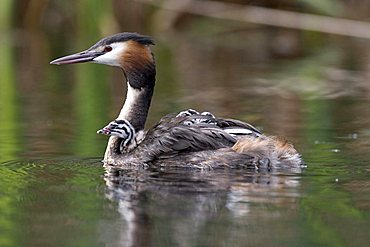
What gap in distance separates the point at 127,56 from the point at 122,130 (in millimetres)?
624

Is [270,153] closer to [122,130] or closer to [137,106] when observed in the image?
[122,130]

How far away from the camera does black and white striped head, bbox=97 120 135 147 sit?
764 centimetres

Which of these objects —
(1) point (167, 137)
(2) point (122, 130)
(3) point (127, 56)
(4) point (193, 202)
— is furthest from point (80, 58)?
(4) point (193, 202)

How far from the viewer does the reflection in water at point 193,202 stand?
17.6 ft

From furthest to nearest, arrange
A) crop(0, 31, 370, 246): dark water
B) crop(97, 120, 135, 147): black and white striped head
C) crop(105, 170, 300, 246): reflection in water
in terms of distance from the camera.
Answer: crop(97, 120, 135, 147): black and white striped head → crop(0, 31, 370, 246): dark water → crop(105, 170, 300, 246): reflection in water

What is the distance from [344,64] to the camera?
14508 mm

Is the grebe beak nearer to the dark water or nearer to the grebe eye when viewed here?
the grebe eye

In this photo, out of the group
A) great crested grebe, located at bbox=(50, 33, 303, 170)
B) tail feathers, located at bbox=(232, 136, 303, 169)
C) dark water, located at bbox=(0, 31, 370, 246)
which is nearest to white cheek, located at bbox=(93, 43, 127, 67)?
great crested grebe, located at bbox=(50, 33, 303, 170)

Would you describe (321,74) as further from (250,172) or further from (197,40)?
(250,172)

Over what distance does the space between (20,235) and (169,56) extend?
1071 centimetres

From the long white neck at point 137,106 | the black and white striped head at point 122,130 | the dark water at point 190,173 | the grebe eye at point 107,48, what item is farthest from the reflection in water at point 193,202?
the grebe eye at point 107,48

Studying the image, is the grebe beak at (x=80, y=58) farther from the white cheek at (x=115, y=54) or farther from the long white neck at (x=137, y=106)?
the long white neck at (x=137, y=106)

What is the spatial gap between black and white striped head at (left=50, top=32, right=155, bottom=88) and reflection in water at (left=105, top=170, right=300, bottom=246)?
3.07 feet

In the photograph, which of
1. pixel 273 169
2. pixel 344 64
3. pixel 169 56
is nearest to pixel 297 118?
pixel 273 169
